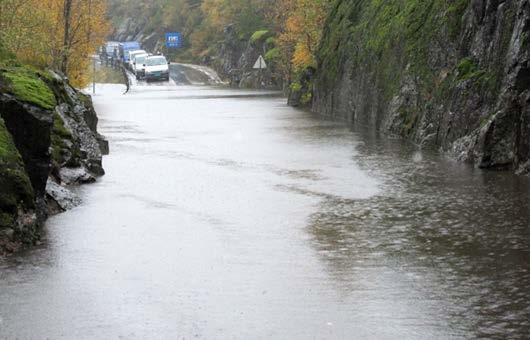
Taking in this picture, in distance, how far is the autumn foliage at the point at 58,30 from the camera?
3042cm

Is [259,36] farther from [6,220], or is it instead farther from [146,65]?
[6,220]

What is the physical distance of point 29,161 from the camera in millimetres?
15484

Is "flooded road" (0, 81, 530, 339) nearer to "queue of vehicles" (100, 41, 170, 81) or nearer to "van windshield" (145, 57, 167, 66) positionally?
"queue of vehicles" (100, 41, 170, 81)

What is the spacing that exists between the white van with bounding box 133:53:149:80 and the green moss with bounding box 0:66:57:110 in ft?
231

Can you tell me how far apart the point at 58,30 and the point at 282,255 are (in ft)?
124

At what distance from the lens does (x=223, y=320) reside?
10.1 metres

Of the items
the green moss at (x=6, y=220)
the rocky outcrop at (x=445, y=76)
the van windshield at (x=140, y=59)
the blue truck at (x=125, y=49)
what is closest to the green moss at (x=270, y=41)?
the van windshield at (x=140, y=59)

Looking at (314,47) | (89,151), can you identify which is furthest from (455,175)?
(314,47)

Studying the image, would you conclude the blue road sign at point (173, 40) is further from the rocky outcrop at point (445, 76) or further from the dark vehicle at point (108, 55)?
the rocky outcrop at point (445, 76)

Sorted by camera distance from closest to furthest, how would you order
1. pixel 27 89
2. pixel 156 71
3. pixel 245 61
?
pixel 27 89, pixel 156 71, pixel 245 61

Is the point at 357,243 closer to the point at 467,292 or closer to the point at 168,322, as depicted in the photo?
the point at 467,292

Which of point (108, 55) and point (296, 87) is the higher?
point (108, 55)

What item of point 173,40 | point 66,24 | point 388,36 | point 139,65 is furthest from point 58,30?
point 173,40

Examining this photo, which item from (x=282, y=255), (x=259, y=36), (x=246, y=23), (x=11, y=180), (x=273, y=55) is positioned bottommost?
(x=282, y=255)
